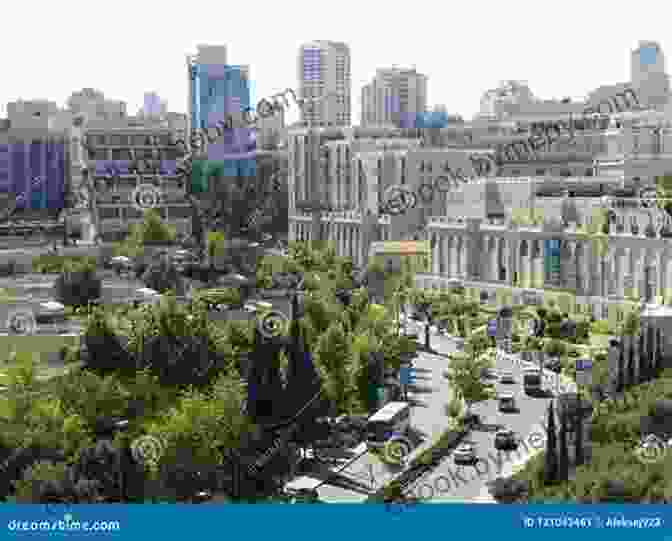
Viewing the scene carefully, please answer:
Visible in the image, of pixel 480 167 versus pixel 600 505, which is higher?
pixel 480 167

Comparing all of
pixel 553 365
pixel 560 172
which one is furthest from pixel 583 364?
pixel 560 172

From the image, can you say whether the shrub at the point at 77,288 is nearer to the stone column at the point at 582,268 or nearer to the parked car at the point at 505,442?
the parked car at the point at 505,442

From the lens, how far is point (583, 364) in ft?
31.3

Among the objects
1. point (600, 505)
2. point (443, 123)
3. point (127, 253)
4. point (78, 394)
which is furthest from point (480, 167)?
point (600, 505)

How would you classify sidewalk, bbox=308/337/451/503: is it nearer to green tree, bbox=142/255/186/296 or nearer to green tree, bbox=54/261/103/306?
green tree, bbox=142/255/186/296

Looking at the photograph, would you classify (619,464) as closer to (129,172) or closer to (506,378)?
(506,378)

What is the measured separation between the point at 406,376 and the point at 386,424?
1.92 m

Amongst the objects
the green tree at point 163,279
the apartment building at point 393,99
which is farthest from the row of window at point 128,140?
the apartment building at point 393,99

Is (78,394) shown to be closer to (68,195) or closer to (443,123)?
(68,195)

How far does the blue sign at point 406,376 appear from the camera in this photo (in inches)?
375

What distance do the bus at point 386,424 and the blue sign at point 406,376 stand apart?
53.6 inches

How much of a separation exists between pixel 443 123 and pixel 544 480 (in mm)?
19586

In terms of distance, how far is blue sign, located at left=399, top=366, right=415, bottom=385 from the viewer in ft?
31.3

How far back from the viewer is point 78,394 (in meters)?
6.95
